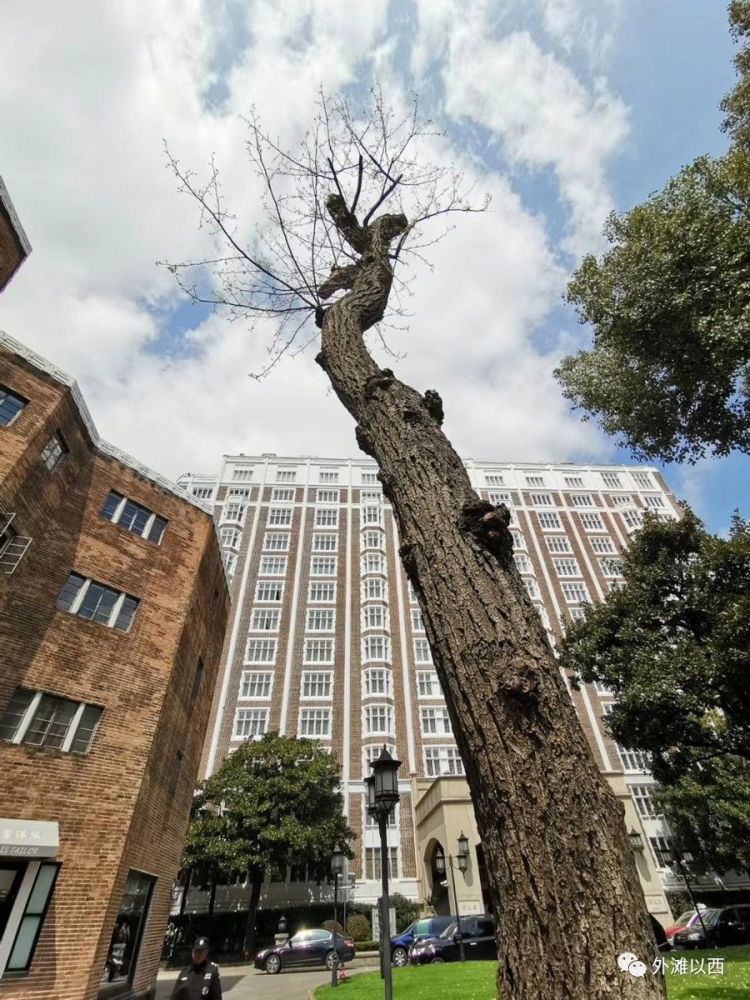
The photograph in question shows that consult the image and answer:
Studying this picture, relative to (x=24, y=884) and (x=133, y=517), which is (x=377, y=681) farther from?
(x=24, y=884)

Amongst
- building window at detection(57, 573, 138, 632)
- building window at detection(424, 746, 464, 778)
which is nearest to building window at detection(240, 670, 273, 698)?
building window at detection(424, 746, 464, 778)

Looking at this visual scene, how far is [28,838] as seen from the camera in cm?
923

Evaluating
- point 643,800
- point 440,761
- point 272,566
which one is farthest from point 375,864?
point 272,566

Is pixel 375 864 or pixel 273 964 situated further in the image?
pixel 375 864

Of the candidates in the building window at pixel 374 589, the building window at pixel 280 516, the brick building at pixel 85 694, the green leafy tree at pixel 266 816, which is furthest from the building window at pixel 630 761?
the building window at pixel 280 516

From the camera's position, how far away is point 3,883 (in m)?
9.12

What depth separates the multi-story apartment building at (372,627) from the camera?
29.9 meters

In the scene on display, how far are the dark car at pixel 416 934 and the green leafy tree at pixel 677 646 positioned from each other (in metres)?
9.65

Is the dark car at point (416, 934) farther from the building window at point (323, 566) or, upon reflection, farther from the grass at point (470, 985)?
the building window at point (323, 566)

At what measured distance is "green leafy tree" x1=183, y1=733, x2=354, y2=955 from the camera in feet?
79.1

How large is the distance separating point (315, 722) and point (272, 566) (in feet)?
45.5

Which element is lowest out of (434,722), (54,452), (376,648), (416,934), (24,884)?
(416,934)

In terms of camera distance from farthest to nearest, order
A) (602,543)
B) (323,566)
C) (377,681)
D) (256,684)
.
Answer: (602,543) < (323,566) < (256,684) < (377,681)

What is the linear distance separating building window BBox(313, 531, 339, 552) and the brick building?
1150 inches
